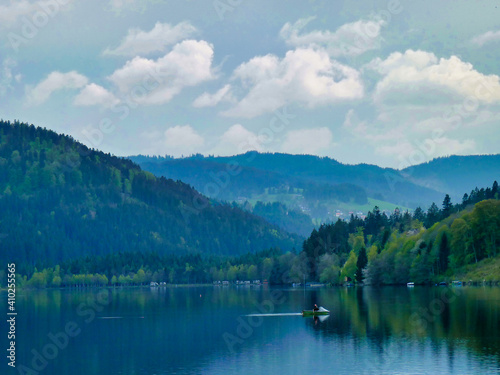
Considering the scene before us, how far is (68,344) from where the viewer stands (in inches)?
4146

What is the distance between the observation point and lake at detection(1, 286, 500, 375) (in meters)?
80.7

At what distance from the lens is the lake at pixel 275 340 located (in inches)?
3177

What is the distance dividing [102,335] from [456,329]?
5271 centimetres

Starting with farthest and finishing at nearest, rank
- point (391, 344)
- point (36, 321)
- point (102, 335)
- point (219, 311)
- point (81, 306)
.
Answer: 1. point (81, 306)
2. point (219, 311)
3. point (36, 321)
4. point (102, 335)
5. point (391, 344)

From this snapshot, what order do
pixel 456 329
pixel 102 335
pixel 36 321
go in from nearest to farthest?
pixel 456 329
pixel 102 335
pixel 36 321

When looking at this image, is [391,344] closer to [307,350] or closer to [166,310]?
[307,350]

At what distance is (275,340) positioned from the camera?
102 metres

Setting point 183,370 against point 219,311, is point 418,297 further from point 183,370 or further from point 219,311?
point 183,370

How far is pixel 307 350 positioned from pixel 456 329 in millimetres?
22898

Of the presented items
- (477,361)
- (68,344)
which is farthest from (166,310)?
(477,361)

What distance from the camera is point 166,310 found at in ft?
538

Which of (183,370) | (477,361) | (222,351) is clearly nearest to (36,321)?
(222,351)

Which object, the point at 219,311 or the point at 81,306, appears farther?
the point at 81,306

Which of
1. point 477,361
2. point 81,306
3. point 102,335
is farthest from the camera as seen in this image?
point 81,306
